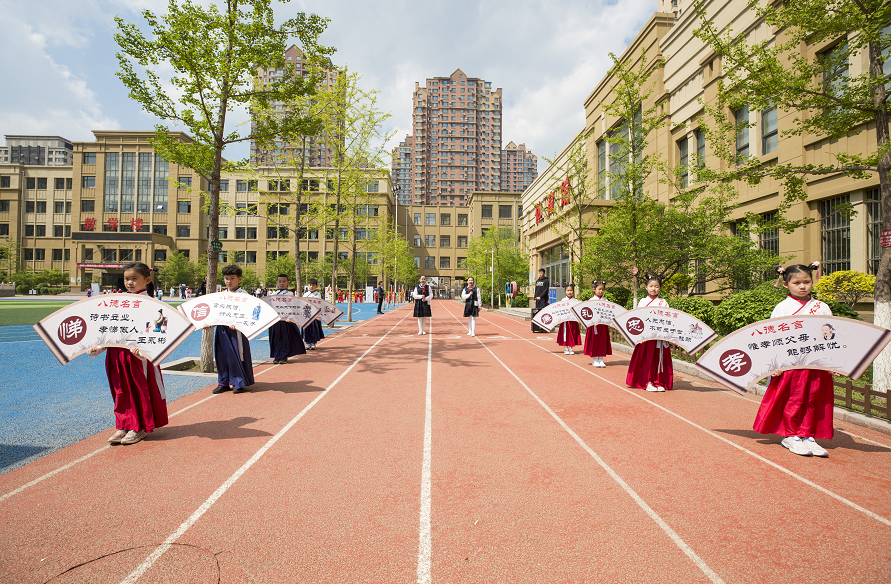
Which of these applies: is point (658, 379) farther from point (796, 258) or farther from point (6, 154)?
point (6, 154)

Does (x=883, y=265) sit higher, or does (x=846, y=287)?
(x=883, y=265)

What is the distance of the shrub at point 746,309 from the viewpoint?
9328mm

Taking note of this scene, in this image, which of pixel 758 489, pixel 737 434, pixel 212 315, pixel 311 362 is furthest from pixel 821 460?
pixel 311 362

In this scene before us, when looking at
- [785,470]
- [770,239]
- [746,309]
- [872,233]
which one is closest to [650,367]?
[785,470]

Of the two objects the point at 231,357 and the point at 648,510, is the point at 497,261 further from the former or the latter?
the point at 648,510

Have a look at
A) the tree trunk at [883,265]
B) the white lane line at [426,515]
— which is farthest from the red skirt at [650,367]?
the white lane line at [426,515]

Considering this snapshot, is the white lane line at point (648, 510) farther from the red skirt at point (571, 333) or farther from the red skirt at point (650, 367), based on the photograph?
the red skirt at point (571, 333)

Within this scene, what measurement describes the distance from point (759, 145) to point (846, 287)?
25.2 feet

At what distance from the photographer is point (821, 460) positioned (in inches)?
175

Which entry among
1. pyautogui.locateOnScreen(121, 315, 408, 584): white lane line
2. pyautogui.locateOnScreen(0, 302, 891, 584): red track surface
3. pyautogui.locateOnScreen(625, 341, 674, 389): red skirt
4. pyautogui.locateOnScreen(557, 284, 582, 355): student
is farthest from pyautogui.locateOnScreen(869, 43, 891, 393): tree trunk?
pyautogui.locateOnScreen(121, 315, 408, 584): white lane line

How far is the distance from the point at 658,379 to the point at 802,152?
491 inches

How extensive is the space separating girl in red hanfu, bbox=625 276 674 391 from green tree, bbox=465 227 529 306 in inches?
1373

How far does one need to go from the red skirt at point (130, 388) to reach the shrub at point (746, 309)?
1030 cm

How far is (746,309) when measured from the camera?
9656mm
